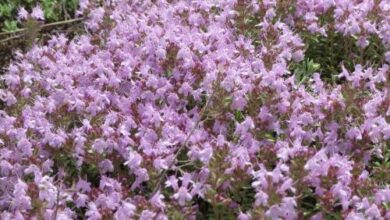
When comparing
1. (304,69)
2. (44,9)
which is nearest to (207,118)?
(304,69)

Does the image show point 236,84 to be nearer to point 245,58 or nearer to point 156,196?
point 245,58

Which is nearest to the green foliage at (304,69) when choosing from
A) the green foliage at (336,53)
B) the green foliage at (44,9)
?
the green foliage at (336,53)

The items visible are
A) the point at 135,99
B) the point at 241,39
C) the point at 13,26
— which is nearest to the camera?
the point at 135,99

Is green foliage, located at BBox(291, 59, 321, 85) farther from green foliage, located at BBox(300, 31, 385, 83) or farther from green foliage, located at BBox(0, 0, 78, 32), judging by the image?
green foliage, located at BBox(0, 0, 78, 32)

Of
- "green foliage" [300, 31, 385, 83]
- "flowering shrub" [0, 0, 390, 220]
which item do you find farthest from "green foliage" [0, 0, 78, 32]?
"green foliage" [300, 31, 385, 83]

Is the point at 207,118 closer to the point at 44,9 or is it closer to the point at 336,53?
the point at 336,53

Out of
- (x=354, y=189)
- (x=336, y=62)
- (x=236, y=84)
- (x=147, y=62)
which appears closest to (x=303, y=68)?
(x=336, y=62)
